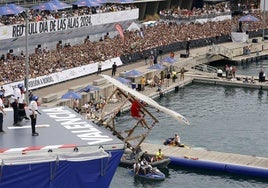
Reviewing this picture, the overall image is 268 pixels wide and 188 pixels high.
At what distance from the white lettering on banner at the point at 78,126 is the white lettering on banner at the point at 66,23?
3137 centimetres

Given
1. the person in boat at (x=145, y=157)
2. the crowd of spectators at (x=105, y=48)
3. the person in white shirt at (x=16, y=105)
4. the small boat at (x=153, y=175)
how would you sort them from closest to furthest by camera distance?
the person in white shirt at (x=16, y=105), the small boat at (x=153, y=175), the person in boat at (x=145, y=157), the crowd of spectators at (x=105, y=48)

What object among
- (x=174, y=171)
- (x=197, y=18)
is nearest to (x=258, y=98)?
(x=174, y=171)

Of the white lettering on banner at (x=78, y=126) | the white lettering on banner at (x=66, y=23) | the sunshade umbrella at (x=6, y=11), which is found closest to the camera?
the white lettering on banner at (x=78, y=126)

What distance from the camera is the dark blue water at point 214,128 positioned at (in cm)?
3928

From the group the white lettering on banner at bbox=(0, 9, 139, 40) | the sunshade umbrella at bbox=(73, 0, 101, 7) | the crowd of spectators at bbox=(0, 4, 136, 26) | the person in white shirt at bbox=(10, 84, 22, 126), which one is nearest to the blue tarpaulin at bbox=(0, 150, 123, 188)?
the person in white shirt at bbox=(10, 84, 22, 126)

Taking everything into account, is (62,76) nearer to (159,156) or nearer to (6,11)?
(6,11)

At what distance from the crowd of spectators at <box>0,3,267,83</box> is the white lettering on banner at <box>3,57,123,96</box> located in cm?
36

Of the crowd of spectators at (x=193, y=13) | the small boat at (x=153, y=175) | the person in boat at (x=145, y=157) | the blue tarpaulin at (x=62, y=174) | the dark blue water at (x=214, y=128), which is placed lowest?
→ the dark blue water at (x=214, y=128)

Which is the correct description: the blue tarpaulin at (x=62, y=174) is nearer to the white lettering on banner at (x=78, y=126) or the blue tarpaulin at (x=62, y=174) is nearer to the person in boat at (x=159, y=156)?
the white lettering on banner at (x=78, y=126)

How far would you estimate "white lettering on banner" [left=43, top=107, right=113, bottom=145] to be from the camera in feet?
82.5

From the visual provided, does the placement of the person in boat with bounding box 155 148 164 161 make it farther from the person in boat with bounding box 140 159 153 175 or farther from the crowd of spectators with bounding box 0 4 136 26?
the crowd of spectators with bounding box 0 4 136 26

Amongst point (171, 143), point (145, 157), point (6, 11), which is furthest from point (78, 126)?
point (6, 11)

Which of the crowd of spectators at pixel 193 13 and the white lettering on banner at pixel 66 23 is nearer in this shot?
the white lettering on banner at pixel 66 23

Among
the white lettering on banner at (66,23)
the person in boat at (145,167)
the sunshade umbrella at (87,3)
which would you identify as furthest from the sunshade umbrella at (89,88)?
the sunshade umbrella at (87,3)
